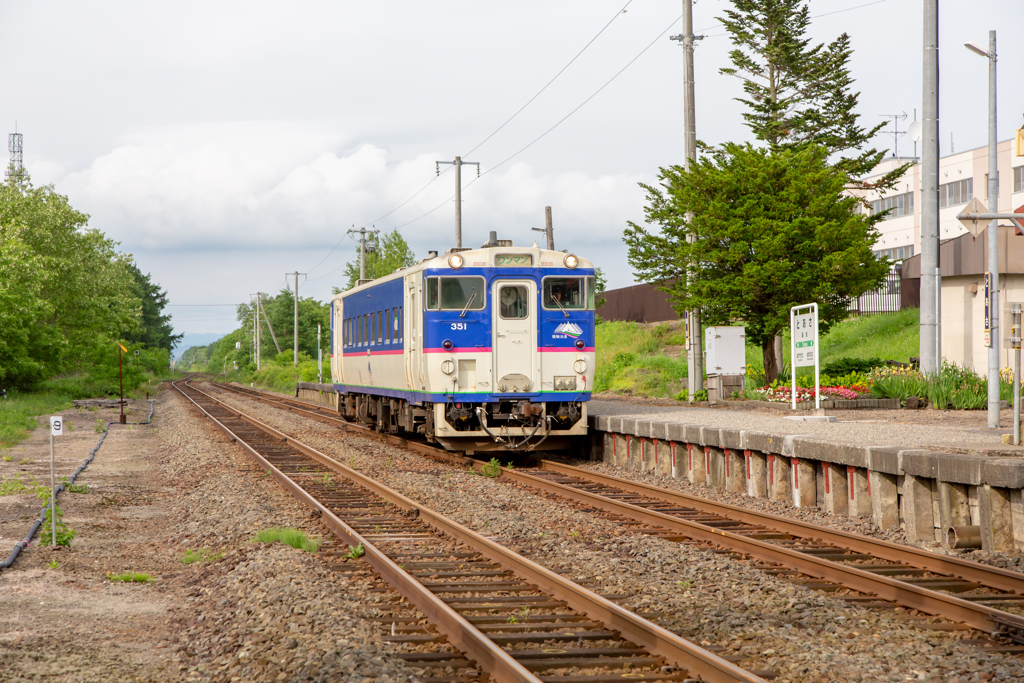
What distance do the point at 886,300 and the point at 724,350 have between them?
57.3ft

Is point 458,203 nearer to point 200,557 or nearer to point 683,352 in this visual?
point 683,352

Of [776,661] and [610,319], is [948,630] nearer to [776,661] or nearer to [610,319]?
[776,661]

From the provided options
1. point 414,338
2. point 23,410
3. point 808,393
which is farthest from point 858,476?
point 23,410

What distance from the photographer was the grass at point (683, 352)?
29984 millimetres

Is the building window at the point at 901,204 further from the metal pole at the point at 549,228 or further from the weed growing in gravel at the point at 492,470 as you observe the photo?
the weed growing in gravel at the point at 492,470

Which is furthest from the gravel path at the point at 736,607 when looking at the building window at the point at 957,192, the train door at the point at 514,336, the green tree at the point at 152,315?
the green tree at the point at 152,315

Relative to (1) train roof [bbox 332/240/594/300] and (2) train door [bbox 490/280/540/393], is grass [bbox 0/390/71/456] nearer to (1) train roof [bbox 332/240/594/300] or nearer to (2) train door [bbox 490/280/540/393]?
(1) train roof [bbox 332/240/594/300]

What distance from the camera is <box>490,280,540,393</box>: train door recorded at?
15164mm

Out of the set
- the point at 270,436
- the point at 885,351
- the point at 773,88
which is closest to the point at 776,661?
the point at 270,436

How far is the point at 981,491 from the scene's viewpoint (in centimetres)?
846

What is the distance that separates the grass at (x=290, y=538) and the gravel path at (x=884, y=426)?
617 centimetres

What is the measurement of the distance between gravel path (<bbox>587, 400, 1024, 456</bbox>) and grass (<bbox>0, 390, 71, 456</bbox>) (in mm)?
13037

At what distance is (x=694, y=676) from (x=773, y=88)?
34.5 metres

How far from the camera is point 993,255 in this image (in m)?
16.4
